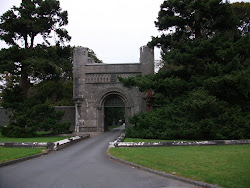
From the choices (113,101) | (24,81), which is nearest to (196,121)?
(113,101)

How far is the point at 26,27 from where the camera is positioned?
684 inches

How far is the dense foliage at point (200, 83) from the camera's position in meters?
12.8

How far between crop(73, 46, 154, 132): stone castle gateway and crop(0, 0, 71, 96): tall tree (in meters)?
5.32

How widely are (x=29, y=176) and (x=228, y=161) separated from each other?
601 cm

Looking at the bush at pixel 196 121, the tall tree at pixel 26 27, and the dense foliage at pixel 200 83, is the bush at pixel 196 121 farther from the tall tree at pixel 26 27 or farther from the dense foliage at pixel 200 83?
the tall tree at pixel 26 27

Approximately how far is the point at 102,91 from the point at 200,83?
10.3m

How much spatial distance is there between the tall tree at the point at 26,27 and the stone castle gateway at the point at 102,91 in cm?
532

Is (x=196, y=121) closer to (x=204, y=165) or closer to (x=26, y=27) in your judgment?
(x=204, y=165)

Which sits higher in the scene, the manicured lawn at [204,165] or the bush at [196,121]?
the bush at [196,121]

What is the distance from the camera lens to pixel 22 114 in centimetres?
1638

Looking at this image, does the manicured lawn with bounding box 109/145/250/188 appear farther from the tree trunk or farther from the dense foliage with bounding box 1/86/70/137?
A: the tree trunk

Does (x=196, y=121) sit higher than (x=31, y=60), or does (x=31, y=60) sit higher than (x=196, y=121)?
(x=31, y=60)

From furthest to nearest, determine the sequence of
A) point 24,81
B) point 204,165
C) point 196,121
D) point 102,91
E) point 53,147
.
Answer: point 102,91 < point 24,81 < point 196,121 < point 53,147 < point 204,165

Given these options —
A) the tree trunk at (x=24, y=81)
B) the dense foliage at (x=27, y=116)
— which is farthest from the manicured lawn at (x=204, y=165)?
the tree trunk at (x=24, y=81)
